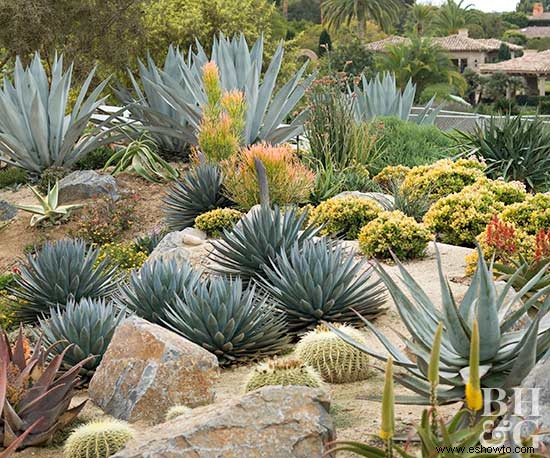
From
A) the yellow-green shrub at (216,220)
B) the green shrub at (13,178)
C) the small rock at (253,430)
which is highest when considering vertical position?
the small rock at (253,430)

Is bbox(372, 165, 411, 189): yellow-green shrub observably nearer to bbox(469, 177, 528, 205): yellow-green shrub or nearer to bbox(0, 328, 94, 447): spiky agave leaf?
bbox(469, 177, 528, 205): yellow-green shrub

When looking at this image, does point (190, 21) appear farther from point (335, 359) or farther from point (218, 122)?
point (335, 359)

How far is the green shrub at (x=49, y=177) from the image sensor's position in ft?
48.0

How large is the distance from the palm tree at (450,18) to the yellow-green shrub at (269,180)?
2787 inches

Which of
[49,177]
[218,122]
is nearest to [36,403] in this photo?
[218,122]

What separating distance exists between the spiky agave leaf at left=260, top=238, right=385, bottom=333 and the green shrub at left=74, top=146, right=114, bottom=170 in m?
8.98

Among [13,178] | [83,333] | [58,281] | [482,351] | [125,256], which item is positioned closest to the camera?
[482,351]

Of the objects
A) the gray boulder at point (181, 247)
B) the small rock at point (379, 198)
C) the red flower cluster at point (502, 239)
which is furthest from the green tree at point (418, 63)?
the red flower cluster at point (502, 239)

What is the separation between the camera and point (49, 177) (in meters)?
14.7

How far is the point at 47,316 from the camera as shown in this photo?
8.93 meters

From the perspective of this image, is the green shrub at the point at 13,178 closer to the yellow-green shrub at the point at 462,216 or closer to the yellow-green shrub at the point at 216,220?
the yellow-green shrub at the point at 216,220

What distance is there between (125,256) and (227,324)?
15.8 feet

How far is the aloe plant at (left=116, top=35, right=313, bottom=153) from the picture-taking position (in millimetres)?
14508

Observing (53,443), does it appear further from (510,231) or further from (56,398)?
(510,231)
